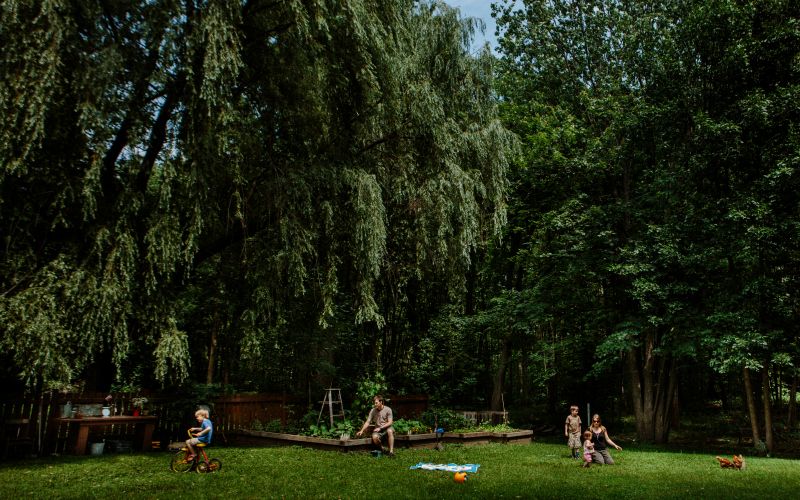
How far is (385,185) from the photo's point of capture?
39.4 ft

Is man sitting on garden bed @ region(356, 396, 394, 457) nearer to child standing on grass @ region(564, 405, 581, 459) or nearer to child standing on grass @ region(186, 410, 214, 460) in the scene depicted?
child standing on grass @ region(186, 410, 214, 460)

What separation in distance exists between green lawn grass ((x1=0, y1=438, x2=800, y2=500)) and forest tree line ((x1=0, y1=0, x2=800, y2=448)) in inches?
63.2

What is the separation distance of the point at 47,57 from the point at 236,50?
268cm

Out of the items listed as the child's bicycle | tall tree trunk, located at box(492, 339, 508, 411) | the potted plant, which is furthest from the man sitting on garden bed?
tall tree trunk, located at box(492, 339, 508, 411)

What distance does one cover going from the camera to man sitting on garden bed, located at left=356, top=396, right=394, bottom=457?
10.0m

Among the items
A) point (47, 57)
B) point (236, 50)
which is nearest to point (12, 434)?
point (47, 57)

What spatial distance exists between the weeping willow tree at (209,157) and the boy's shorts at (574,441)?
4.63 meters

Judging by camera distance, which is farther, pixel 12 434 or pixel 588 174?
pixel 588 174

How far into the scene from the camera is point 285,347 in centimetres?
1286

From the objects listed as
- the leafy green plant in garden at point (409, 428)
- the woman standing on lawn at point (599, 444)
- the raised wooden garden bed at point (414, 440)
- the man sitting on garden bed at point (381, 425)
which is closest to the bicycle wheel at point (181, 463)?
the man sitting on garden bed at point (381, 425)

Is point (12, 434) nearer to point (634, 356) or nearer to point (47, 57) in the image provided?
point (47, 57)

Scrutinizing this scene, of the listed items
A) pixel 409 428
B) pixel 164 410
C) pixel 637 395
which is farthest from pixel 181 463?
pixel 637 395

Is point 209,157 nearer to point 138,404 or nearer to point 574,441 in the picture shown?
point 138,404

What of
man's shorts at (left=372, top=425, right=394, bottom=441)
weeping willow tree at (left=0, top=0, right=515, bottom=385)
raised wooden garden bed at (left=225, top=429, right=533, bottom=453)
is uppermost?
weeping willow tree at (left=0, top=0, right=515, bottom=385)
